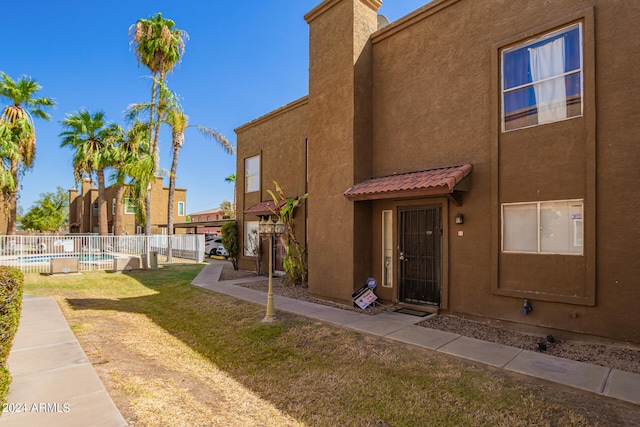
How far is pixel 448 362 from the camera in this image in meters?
5.01

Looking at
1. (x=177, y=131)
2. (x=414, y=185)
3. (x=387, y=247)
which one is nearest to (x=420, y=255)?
(x=387, y=247)

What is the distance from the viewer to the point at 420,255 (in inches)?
312

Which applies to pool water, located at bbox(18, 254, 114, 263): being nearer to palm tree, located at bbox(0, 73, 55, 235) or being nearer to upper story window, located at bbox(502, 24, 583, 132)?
palm tree, located at bbox(0, 73, 55, 235)

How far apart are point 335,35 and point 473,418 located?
9137mm

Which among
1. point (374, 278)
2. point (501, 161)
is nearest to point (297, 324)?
point (374, 278)

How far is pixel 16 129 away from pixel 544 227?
2674cm

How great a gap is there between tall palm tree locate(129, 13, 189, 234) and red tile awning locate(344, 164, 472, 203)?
1609cm

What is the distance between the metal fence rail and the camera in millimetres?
15211

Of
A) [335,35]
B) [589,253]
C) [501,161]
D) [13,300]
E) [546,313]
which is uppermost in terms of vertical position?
[335,35]

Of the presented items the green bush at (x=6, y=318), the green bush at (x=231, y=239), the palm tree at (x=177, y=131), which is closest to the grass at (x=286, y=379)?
the green bush at (x=6, y=318)

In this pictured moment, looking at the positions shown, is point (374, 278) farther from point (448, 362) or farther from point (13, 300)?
point (13, 300)

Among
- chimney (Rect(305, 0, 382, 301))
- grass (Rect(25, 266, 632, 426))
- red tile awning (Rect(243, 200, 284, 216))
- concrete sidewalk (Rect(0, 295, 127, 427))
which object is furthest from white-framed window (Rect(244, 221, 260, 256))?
concrete sidewalk (Rect(0, 295, 127, 427))

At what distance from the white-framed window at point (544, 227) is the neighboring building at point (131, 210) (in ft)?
106

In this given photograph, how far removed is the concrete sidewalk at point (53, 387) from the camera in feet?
9.96
